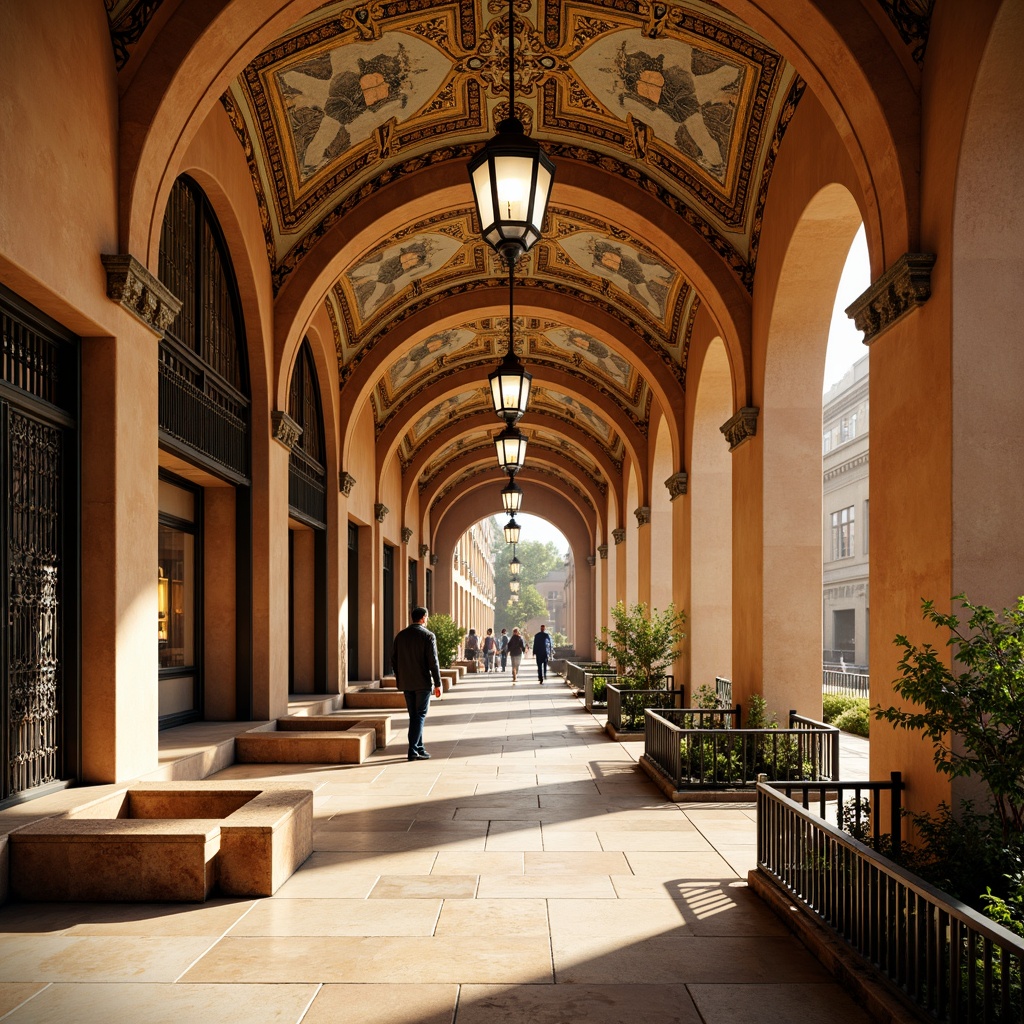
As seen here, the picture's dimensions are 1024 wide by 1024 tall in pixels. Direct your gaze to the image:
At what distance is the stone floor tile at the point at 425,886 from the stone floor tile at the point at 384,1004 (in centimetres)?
143

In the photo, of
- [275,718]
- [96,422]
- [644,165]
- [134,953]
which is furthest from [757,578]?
[134,953]

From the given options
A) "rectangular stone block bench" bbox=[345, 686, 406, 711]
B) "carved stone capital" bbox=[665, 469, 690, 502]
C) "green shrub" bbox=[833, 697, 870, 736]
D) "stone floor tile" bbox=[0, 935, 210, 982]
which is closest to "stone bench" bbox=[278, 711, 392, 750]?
"rectangular stone block bench" bbox=[345, 686, 406, 711]

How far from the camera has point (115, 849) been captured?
17.8 feet

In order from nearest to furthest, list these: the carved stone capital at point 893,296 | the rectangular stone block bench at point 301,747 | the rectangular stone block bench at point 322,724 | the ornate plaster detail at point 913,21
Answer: the carved stone capital at point 893,296 < the ornate plaster detail at point 913,21 < the rectangular stone block bench at point 301,747 < the rectangular stone block bench at point 322,724

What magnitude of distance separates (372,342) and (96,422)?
32.0 feet

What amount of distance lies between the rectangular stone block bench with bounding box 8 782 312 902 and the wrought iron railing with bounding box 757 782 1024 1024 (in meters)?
2.86

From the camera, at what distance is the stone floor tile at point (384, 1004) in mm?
3895

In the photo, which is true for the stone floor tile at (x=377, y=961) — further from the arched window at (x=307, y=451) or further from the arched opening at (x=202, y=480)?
the arched window at (x=307, y=451)

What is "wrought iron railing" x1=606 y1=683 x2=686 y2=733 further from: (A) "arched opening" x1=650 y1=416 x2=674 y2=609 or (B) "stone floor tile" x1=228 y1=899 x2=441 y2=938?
(B) "stone floor tile" x1=228 y1=899 x2=441 y2=938

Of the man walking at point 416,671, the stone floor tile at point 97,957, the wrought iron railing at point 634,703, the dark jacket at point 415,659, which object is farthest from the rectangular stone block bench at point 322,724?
the stone floor tile at point 97,957

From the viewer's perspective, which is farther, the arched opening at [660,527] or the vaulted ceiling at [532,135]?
the arched opening at [660,527]

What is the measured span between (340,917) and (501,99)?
8.55m

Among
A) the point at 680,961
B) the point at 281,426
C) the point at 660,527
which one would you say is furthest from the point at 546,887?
the point at 660,527

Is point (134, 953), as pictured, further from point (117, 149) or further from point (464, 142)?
point (464, 142)
